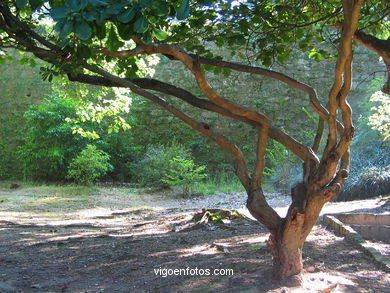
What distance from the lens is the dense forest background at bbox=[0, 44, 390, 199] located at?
966 centimetres

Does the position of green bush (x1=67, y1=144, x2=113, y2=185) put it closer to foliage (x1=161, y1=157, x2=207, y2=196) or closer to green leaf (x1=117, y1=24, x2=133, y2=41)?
foliage (x1=161, y1=157, x2=207, y2=196)

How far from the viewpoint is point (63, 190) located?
9547 mm

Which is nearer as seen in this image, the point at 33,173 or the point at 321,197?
the point at 321,197

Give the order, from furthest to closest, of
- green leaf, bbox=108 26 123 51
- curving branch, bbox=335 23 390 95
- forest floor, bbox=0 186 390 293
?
curving branch, bbox=335 23 390 95 < forest floor, bbox=0 186 390 293 < green leaf, bbox=108 26 123 51

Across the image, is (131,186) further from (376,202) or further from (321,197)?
(321,197)

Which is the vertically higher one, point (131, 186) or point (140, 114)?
point (140, 114)

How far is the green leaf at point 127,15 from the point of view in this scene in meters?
1.62

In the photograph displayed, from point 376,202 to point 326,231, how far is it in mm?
2574

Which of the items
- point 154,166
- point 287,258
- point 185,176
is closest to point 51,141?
point 154,166

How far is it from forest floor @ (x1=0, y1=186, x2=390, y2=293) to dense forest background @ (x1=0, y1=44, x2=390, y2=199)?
260 centimetres

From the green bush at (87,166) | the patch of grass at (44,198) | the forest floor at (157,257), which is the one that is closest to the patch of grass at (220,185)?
the green bush at (87,166)

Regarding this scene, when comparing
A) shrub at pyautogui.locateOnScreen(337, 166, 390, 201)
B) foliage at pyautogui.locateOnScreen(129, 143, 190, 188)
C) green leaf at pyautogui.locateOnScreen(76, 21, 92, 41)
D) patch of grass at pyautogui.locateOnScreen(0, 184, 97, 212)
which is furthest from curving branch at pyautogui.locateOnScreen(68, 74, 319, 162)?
foliage at pyautogui.locateOnScreen(129, 143, 190, 188)

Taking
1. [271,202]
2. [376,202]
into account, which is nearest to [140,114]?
[271,202]

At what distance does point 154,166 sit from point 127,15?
8.83 m
